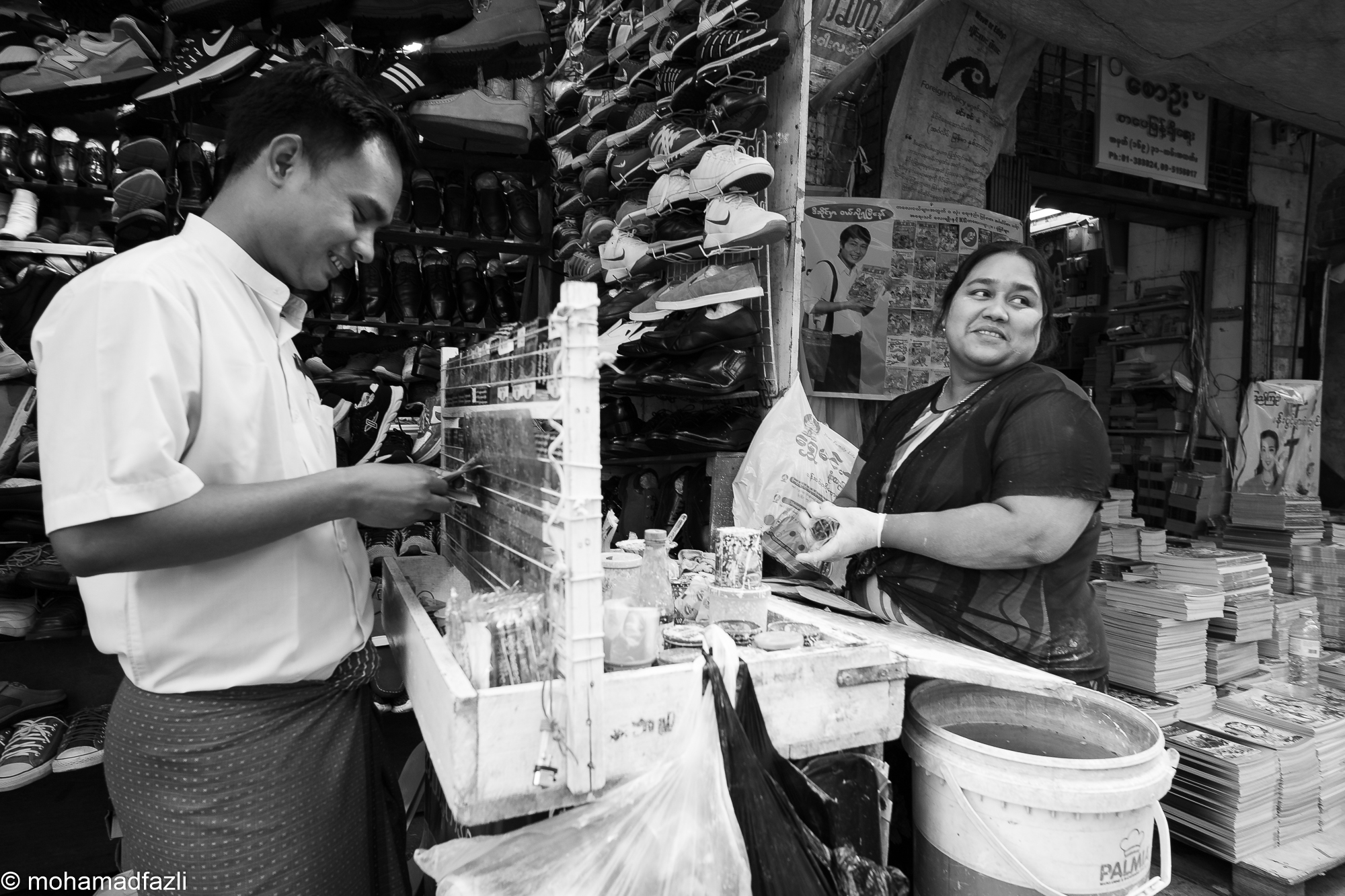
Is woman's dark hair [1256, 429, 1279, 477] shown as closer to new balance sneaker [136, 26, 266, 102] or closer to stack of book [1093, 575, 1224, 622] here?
stack of book [1093, 575, 1224, 622]

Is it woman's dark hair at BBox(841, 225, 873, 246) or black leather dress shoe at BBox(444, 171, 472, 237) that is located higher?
black leather dress shoe at BBox(444, 171, 472, 237)

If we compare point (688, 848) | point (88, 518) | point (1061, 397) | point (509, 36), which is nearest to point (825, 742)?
point (688, 848)

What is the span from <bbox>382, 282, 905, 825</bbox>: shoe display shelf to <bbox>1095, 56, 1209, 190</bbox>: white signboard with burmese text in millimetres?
4011

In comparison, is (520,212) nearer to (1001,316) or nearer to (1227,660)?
(1001,316)

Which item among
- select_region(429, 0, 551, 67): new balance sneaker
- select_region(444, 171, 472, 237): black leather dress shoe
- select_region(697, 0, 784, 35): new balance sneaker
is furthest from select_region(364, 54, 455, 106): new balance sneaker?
select_region(697, 0, 784, 35): new balance sneaker

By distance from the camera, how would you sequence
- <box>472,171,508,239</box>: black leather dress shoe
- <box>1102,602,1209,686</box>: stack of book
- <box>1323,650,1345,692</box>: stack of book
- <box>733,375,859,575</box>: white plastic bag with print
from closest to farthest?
<box>733,375,859,575</box>: white plastic bag with print → <box>1102,602,1209,686</box>: stack of book → <box>1323,650,1345,692</box>: stack of book → <box>472,171,508,239</box>: black leather dress shoe

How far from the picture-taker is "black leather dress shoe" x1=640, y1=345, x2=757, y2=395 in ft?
8.26

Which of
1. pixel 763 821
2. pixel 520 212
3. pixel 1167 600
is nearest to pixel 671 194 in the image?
pixel 520 212

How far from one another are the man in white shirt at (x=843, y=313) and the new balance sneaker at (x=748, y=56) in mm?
916

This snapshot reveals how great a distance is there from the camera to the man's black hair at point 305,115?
3.83 feet

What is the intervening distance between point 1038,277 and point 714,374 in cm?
103

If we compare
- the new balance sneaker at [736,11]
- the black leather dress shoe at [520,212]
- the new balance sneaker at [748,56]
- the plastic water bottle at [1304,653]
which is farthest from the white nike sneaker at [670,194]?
the plastic water bottle at [1304,653]

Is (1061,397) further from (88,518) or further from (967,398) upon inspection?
(88,518)

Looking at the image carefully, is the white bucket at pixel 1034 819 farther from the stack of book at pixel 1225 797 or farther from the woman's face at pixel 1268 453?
the woman's face at pixel 1268 453
